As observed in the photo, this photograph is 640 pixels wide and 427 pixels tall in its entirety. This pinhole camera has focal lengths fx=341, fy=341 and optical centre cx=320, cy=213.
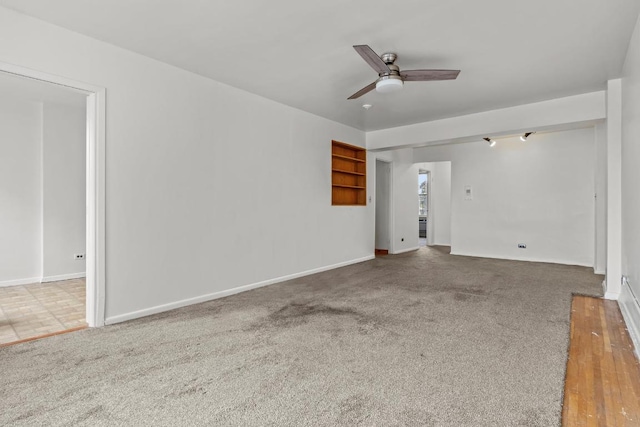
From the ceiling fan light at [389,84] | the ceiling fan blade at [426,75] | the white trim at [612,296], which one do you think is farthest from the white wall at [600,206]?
the ceiling fan light at [389,84]

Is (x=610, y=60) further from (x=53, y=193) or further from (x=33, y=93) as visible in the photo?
(x=53, y=193)

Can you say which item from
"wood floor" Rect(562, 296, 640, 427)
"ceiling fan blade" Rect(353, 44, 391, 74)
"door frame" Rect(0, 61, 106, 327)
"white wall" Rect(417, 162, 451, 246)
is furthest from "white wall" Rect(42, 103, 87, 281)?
"white wall" Rect(417, 162, 451, 246)

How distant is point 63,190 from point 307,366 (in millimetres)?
4782

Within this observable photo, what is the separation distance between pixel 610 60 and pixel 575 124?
1.37m

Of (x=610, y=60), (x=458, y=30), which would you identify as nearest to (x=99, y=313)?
(x=458, y=30)

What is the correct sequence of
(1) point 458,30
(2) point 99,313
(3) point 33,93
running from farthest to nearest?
(3) point 33,93 → (2) point 99,313 → (1) point 458,30

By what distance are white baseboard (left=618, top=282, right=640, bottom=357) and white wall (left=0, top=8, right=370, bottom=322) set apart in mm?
3587

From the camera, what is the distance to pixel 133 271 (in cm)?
314

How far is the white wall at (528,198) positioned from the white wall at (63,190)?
22.8 ft

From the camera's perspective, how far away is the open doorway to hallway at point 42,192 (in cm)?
449

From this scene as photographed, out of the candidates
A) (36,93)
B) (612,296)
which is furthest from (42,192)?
(612,296)

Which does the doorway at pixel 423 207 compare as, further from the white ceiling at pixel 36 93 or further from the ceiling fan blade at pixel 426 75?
the white ceiling at pixel 36 93

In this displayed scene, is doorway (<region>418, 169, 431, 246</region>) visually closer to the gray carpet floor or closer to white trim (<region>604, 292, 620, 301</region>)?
white trim (<region>604, 292, 620, 301</region>)

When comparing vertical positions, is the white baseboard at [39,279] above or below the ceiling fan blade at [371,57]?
below
